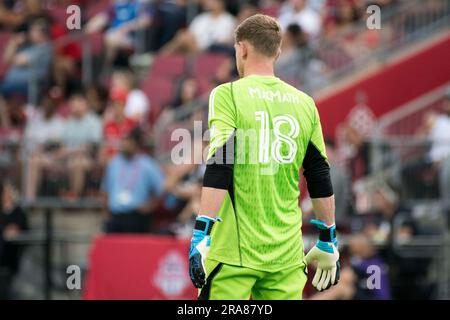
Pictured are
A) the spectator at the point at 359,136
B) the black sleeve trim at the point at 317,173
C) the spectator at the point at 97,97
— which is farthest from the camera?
the spectator at the point at 97,97

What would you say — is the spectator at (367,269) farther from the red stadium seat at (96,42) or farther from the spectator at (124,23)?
the red stadium seat at (96,42)

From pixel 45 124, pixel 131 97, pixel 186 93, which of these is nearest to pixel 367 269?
pixel 186 93

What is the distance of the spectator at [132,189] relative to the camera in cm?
1482

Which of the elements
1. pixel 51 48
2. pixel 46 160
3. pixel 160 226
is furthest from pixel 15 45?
pixel 160 226

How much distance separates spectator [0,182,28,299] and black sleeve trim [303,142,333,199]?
7.75 meters

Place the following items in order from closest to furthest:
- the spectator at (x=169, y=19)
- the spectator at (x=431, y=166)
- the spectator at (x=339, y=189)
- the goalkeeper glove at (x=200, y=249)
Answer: the goalkeeper glove at (x=200, y=249)
the spectator at (x=339, y=189)
the spectator at (x=431, y=166)
the spectator at (x=169, y=19)

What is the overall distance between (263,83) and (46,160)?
384 inches

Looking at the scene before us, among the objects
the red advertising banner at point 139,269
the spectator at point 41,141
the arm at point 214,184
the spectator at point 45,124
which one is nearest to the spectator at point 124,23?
the spectator at point 45,124

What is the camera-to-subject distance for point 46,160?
1648cm

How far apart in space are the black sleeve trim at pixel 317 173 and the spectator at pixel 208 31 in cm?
1102

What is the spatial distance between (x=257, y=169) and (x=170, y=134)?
9273 millimetres
